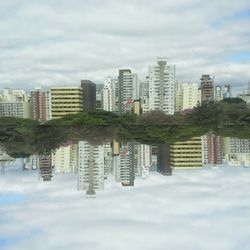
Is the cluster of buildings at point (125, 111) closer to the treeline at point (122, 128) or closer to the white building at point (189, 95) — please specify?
the white building at point (189, 95)

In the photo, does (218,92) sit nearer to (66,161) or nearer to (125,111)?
(125,111)

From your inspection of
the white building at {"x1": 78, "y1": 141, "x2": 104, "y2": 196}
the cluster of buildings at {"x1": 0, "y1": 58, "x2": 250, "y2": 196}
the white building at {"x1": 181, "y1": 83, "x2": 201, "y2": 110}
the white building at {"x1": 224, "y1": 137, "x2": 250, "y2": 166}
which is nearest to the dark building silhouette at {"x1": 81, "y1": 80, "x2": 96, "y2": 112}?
the cluster of buildings at {"x1": 0, "y1": 58, "x2": 250, "y2": 196}

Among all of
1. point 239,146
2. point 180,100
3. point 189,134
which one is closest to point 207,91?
point 180,100

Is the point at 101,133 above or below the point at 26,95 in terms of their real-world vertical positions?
below

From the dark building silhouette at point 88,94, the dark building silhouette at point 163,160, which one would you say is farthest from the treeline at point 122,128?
the dark building silhouette at point 88,94

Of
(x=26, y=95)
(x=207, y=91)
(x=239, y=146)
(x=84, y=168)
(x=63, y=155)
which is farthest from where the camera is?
(x=26, y=95)

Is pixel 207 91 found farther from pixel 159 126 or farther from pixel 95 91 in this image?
pixel 159 126

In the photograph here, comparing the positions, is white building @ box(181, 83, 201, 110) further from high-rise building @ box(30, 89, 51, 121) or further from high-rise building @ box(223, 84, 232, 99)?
high-rise building @ box(30, 89, 51, 121)
